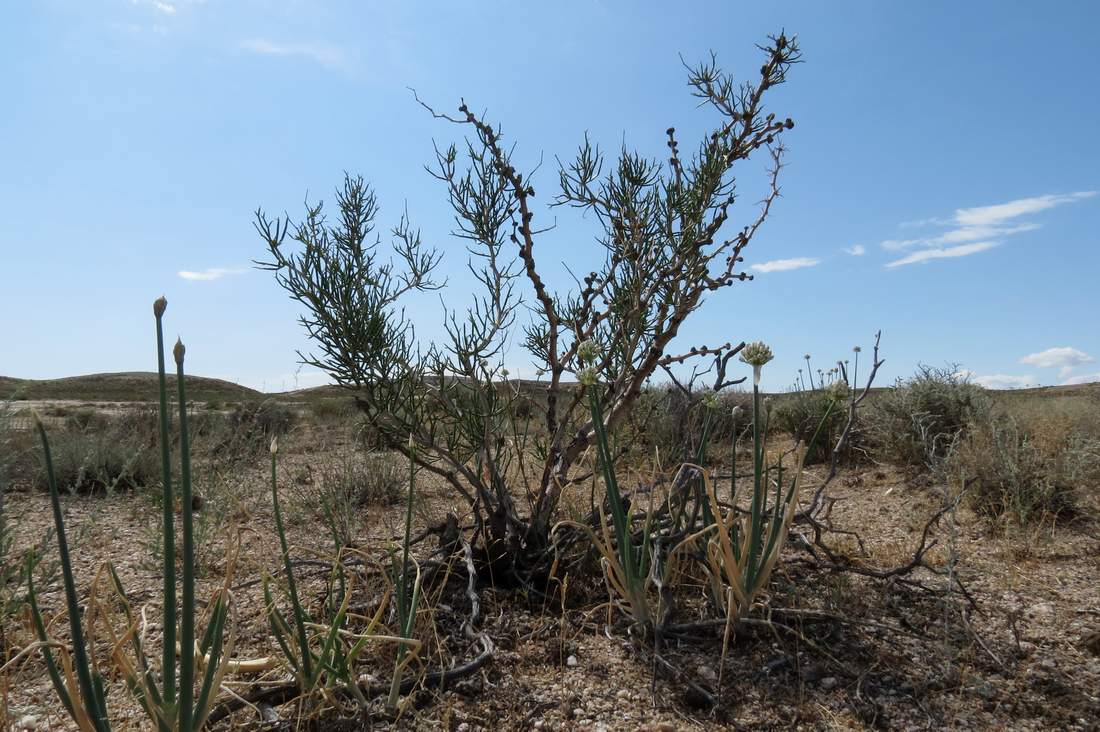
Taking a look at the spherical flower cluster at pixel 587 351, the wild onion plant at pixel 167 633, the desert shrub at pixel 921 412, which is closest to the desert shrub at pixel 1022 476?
the desert shrub at pixel 921 412

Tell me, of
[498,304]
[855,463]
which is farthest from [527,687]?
[855,463]

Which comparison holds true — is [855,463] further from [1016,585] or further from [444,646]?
[444,646]

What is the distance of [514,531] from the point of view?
2.77 meters

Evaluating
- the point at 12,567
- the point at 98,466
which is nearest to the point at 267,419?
the point at 98,466

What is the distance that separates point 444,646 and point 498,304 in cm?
146

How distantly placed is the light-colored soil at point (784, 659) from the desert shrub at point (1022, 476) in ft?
2.54

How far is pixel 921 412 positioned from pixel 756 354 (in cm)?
435

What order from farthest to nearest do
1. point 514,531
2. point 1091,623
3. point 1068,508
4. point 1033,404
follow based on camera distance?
1. point 1033,404
2. point 1068,508
3. point 514,531
4. point 1091,623

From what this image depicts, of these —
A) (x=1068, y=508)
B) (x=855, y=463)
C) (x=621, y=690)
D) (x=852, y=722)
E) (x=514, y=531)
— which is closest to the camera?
(x=852, y=722)

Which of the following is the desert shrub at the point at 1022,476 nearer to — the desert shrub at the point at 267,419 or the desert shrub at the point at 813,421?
the desert shrub at the point at 813,421

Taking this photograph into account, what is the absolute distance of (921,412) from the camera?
552cm

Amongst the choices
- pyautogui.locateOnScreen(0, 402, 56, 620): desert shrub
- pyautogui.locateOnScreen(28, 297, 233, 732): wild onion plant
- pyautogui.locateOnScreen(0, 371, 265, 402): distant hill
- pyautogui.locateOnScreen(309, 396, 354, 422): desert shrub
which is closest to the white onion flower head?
pyautogui.locateOnScreen(28, 297, 233, 732): wild onion plant

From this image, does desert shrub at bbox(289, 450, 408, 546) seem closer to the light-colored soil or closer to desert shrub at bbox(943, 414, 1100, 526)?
the light-colored soil

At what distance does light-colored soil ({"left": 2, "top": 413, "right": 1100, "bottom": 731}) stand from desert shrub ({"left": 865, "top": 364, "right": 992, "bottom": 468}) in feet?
8.35
